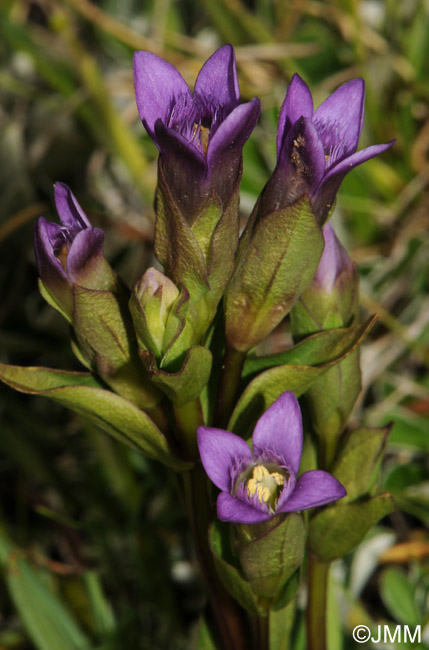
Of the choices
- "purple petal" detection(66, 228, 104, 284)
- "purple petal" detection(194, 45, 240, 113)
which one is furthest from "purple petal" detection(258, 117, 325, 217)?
"purple petal" detection(66, 228, 104, 284)

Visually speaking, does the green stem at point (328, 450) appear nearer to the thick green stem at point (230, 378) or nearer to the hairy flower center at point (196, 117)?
the thick green stem at point (230, 378)

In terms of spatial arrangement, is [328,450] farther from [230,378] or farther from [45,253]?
[45,253]

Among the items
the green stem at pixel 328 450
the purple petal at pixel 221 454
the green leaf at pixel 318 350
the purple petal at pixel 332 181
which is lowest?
the green stem at pixel 328 450

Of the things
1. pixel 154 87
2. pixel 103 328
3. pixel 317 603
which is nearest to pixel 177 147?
pixel 154 87

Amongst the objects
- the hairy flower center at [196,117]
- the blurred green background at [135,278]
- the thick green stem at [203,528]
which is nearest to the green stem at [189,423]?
the thick green stem at [203,528]

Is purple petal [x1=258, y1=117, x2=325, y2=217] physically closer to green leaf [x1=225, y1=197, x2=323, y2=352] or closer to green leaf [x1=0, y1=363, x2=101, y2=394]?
green leaf [x1=225, y1=197, x2=323, y2=352]

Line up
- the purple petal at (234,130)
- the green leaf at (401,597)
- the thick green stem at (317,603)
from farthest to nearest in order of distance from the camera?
the green leaf at (401,597)
the thick green stem at (317,603)
the purple petal at (234,130)
